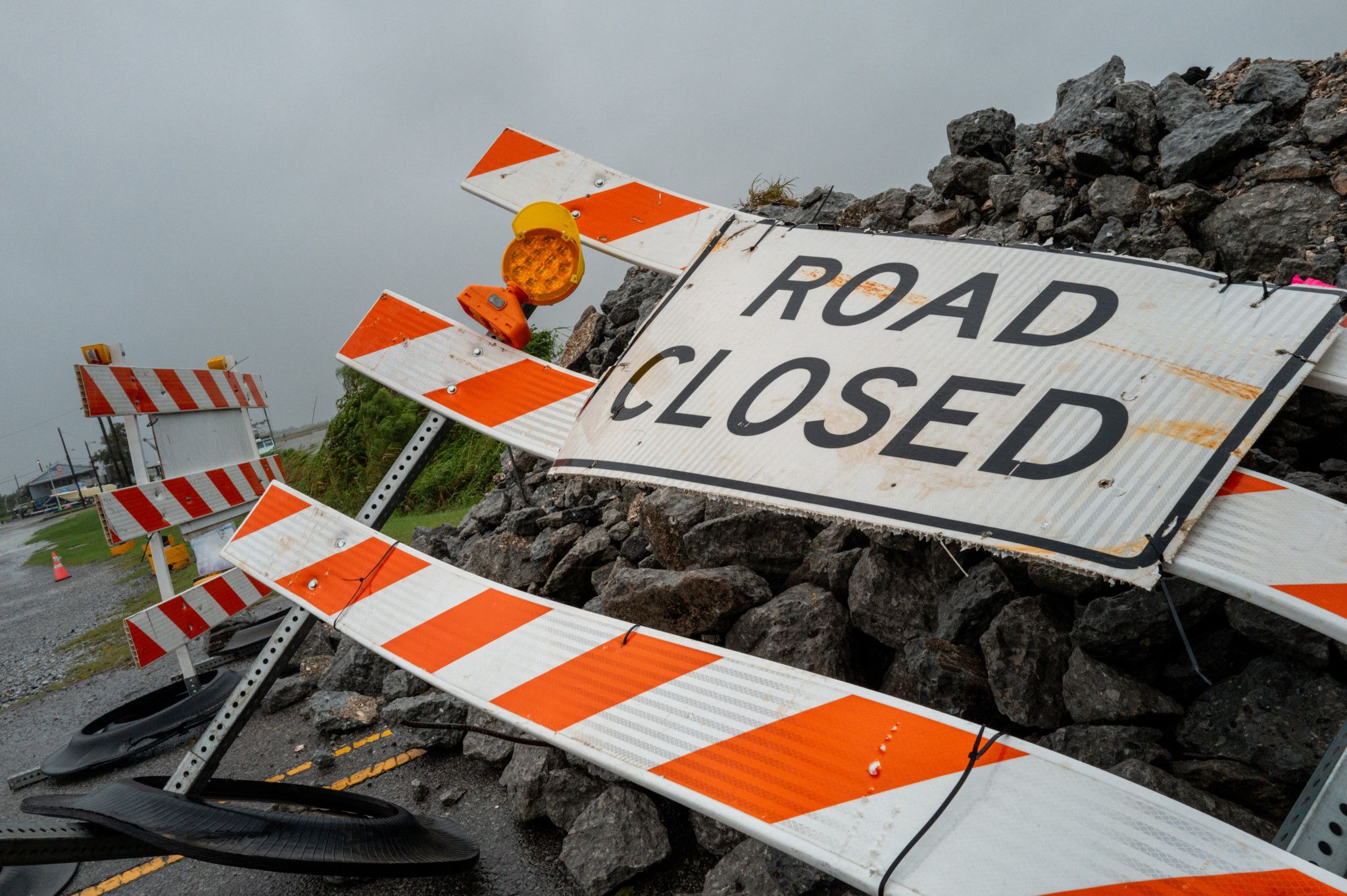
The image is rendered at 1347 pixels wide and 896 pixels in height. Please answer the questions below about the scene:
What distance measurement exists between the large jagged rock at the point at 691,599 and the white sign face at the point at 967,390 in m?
0.88

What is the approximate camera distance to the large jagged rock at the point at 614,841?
2139mm

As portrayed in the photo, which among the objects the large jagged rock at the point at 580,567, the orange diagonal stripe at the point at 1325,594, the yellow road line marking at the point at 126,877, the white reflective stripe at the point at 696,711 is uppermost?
the orange diagonal stripe at the point at 1325,594

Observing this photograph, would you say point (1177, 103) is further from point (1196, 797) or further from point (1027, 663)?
point (1196, 797)

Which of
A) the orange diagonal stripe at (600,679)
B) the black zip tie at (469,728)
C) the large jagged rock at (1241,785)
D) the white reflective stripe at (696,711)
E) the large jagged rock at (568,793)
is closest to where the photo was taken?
the white reflective stripe at (696,711)

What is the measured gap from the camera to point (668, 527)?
2.90m

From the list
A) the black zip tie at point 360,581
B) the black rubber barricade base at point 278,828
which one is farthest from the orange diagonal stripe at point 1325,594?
the black rubber barricade base at point 278,828

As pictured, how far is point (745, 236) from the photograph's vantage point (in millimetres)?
2062

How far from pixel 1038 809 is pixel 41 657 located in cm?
869

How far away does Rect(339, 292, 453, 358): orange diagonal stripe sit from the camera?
2.23 metres

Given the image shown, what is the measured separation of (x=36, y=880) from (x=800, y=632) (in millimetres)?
3335

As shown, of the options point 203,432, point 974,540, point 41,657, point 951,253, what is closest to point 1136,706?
point 974,540

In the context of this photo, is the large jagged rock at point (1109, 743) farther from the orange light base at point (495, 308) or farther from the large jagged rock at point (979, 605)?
the orange light base at point (495, 308)

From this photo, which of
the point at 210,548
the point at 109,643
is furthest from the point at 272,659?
the point at 109,643

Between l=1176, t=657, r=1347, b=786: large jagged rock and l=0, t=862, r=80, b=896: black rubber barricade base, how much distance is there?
4022 millimetres
